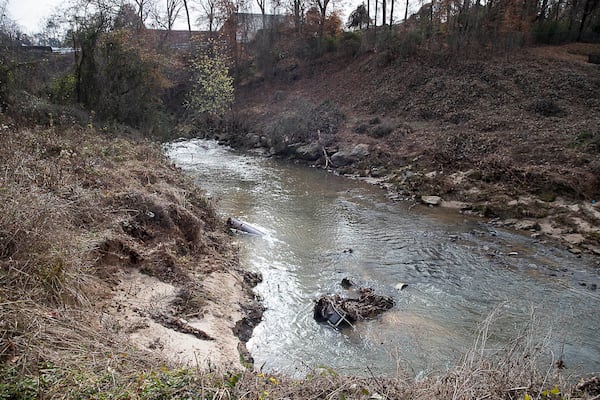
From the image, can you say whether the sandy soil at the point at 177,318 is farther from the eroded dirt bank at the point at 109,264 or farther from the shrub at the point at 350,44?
the shrub at the point at 350,44

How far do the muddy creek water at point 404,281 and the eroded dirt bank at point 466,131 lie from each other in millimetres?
1687

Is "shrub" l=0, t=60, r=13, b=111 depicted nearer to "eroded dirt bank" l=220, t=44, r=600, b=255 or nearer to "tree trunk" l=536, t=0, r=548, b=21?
"eroded dirt bank" l=220, t=44, r=600, b=255

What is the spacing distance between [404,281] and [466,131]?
1254 cm

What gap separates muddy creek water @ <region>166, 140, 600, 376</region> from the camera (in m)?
6.33

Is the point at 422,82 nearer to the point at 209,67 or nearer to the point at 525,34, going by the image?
the point at 525,34

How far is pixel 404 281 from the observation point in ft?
29.0

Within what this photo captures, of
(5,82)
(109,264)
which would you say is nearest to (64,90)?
(5,82)

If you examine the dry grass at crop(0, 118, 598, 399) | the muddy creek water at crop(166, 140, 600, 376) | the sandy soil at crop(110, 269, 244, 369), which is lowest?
the muddy creek water at crop(166, 140, 600, 376)

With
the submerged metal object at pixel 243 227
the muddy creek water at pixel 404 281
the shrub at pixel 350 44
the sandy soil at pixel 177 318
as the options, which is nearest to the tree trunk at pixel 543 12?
the shrub at pixel 350 44

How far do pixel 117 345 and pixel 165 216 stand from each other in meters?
4.24

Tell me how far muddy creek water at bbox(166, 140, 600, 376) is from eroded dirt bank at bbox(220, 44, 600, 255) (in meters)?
1.69

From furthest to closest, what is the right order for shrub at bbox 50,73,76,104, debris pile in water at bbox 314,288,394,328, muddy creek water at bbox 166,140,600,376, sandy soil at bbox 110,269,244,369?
shrub at bbox 50,73,76,104
debris pile in water at bbox 314,288,394,328
muddy creek water at bbox 166,140,600,376
sandy soil at bbox 110,269,244,369

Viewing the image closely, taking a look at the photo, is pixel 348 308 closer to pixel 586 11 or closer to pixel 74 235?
pixel 74 235

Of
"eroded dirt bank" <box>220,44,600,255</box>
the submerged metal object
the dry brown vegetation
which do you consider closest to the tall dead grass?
the dry brown vegetation
